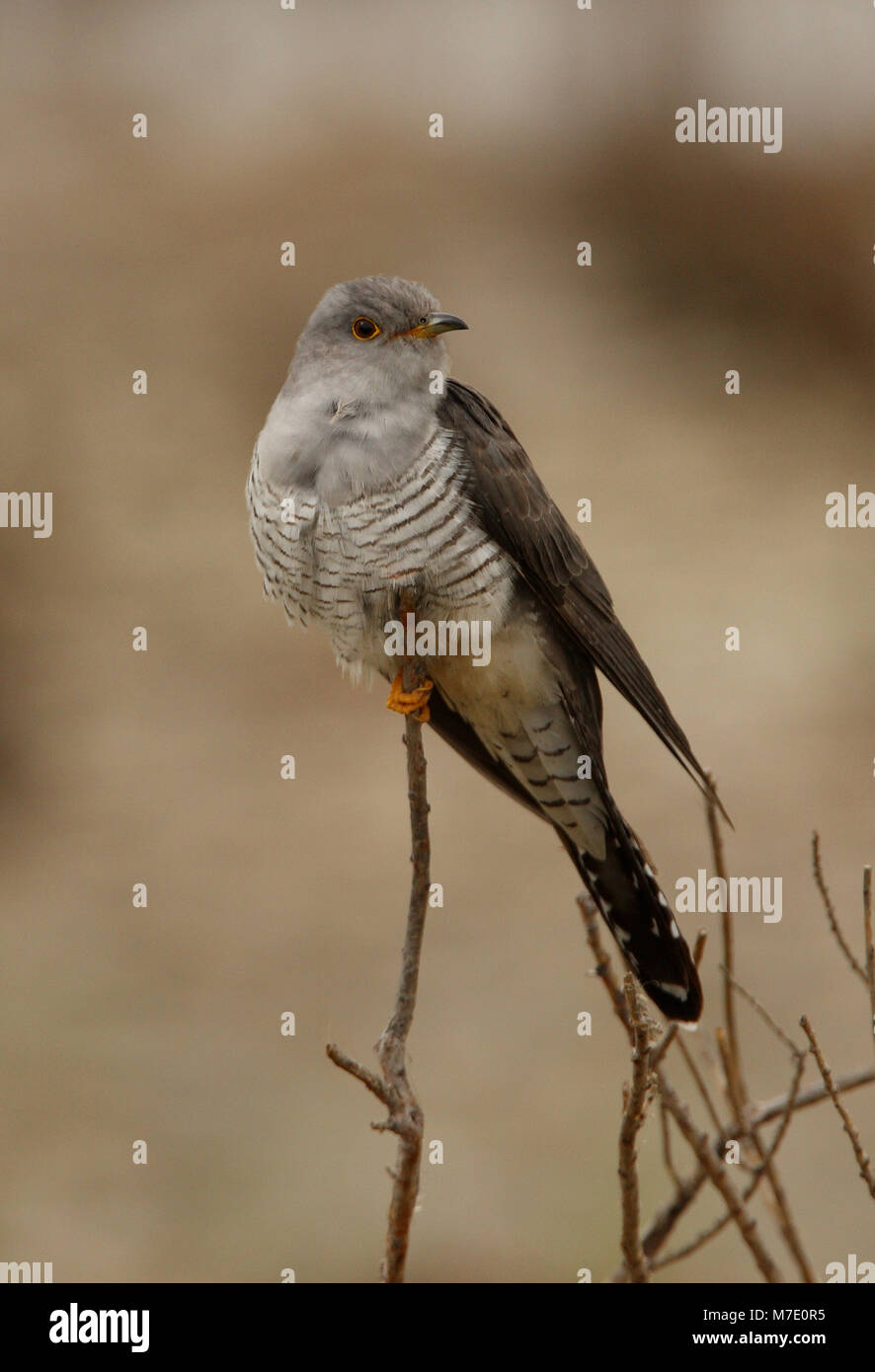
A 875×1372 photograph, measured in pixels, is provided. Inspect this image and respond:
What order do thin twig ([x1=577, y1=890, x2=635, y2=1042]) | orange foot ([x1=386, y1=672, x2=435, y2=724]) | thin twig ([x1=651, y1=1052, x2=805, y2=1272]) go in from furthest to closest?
1. orange foot ([x1=386, y1=672, x2=435, y2=724])
2. thin twig ([x1=577, y1=890, x2=635, y2=1042])
3. thin twig ([x1=651, y1=1052, x2=805, y2=1272])

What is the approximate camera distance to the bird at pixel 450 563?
10.9 ft

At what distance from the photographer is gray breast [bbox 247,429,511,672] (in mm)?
3291

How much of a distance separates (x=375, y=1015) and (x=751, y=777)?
2948mm

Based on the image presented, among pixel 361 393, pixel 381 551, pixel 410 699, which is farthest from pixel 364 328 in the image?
pixel 410 699

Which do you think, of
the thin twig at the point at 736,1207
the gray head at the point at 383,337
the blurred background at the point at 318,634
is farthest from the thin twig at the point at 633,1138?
the blurred background at the point at 318,634

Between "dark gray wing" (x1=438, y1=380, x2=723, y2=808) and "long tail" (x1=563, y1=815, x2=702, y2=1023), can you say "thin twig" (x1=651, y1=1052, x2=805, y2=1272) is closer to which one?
"long tail" (x1=563, y1=815, x2=702, y2=1023)

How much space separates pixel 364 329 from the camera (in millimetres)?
3463

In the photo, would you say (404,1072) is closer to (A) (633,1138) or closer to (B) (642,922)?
(A) (633,1138)

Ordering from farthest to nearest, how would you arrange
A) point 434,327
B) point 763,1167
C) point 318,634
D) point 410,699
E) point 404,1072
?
point 318,634, point 434,327, point 410,699, point 404,1072, point 763,1167

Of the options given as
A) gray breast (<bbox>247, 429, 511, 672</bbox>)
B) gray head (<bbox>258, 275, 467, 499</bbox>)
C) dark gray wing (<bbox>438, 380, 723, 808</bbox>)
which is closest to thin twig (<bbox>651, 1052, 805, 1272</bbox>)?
dark gray wing (<bbox>438, 380, 723, 808</bbox>)

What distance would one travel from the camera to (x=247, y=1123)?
22.5 feet

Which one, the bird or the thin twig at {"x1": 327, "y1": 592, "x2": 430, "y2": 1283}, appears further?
the bird

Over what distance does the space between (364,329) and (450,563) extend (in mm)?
632

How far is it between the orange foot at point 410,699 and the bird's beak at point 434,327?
2.73ft
